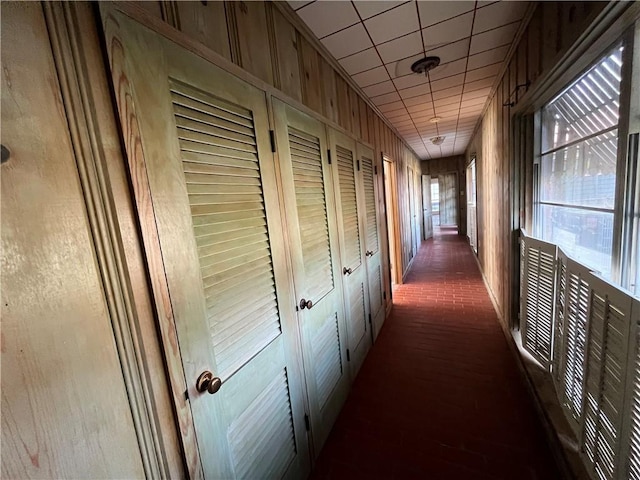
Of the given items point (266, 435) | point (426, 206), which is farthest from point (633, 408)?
point (426, 206)

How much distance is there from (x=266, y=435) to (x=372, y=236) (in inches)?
76.9

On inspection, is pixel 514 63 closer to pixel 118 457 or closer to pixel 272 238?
pixel 272 238

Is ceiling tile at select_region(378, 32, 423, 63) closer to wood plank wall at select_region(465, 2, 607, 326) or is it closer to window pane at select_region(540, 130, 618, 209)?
wood plank wall at select_region(465, 2, 607, 326)

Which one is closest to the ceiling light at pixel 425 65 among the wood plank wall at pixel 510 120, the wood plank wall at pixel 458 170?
the wood plank wall at pixel 510 120

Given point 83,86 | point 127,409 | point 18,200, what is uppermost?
point 83,86

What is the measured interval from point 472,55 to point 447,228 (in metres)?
8.57

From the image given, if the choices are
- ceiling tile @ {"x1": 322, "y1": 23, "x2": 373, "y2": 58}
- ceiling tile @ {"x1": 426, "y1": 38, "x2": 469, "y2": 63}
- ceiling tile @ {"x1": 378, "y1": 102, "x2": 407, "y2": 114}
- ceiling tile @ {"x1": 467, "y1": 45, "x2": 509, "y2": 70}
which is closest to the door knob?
ceiling tile @ {"x1": 322, "y1": 23, "x2": 373, "y2": 58}

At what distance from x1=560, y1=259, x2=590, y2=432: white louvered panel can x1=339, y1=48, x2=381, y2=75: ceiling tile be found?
1873 mm

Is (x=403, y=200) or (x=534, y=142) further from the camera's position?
(x=403, y=200)

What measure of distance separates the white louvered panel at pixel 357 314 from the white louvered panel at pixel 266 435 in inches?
35.4

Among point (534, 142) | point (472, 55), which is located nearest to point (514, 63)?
point (472, 55)

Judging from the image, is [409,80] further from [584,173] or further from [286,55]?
[584,173]

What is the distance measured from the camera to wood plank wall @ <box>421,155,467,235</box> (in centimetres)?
786

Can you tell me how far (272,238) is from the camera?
3.84 feet
